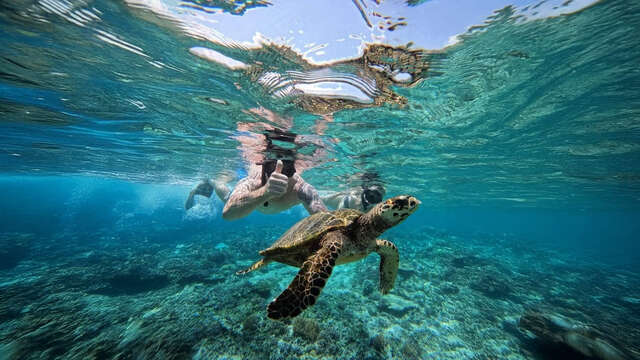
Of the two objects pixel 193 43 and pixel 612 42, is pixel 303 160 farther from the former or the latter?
pixel 612 42

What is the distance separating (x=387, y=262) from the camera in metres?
4.28

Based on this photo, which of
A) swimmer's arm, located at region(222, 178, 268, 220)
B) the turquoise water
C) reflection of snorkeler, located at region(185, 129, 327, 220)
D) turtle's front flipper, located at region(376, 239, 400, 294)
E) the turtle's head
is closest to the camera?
the turtle's head

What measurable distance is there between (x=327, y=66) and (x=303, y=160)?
8552mm

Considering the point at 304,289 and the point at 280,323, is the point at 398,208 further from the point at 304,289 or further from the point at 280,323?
the point at 280,323

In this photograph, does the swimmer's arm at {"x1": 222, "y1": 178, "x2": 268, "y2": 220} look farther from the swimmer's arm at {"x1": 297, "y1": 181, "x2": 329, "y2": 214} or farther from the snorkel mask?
the swimmer's arm at {"x1": 297, "y1": 181, "x2": 329, "y2": 214}

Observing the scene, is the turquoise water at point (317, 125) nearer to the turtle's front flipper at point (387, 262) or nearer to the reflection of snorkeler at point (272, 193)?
the turtle's front flipper at point (387, 262)

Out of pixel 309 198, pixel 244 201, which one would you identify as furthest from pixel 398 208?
pixel 244 201

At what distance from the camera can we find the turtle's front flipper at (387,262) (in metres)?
3.95

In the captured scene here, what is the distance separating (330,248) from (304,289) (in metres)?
0.69

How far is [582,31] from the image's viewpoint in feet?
17.4

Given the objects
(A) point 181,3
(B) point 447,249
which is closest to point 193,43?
(A) point 181,3

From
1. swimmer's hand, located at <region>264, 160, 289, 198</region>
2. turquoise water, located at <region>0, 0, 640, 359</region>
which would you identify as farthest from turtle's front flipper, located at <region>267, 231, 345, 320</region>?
turquoise water, located at <region>0, 0, 640, 359</region>

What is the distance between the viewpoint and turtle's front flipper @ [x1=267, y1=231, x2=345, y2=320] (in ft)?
7.95

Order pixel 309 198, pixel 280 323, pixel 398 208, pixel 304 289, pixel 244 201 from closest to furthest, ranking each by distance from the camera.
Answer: pixel 304 289
pixel 398 208
pixel 244 201
pixel 309 198
pixel 280 323
